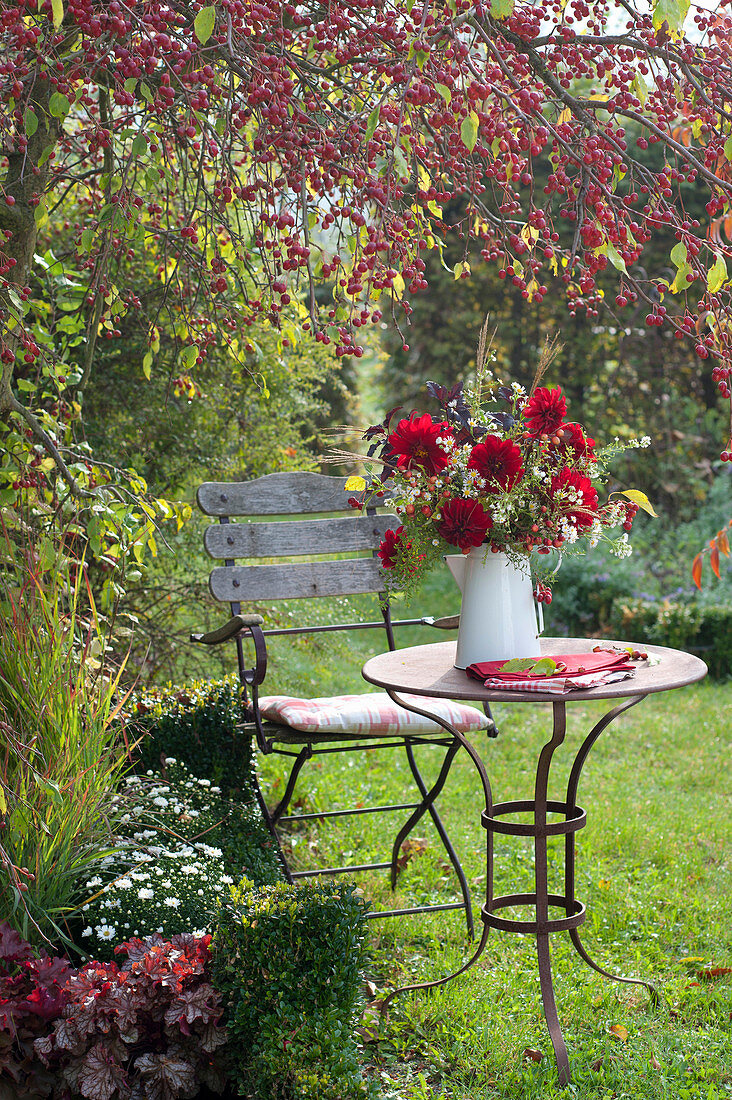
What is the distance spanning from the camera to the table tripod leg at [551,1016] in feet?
7.11

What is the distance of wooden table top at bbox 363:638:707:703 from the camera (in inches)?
78.2

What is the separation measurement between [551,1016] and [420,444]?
4.38ft

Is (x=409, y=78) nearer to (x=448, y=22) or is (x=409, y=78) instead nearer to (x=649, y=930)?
(x=448, y=22)

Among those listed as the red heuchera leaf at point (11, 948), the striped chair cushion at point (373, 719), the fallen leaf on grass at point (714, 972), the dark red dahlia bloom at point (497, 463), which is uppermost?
the dark red dahlia bloom at point (497, 463)

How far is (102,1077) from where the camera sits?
179 centimetres

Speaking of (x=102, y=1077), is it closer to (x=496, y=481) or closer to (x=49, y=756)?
(x=49, y=756)

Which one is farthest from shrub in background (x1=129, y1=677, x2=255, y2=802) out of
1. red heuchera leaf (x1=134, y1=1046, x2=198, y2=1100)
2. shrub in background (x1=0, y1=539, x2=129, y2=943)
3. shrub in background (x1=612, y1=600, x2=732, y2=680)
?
shrub in background (x1=612, y1=600, x2=732, y2=680)

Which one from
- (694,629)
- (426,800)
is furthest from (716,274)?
(694,629)

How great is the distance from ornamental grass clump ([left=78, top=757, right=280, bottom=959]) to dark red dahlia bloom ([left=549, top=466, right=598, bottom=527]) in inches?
46.5

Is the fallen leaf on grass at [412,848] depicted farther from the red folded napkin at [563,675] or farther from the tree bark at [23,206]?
the tree bark at [23,206]

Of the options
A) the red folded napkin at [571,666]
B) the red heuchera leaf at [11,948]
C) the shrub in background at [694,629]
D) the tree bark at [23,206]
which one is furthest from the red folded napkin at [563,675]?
the shrub in background at [694,629]

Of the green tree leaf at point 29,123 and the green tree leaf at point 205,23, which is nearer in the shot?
the green tree leaf at point 205,23

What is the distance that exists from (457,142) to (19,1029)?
6.81ft

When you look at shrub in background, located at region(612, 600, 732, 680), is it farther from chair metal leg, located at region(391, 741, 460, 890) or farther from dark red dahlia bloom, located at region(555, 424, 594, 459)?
dark red dahlia bloom, located at region(555, 424, 594, 459)
